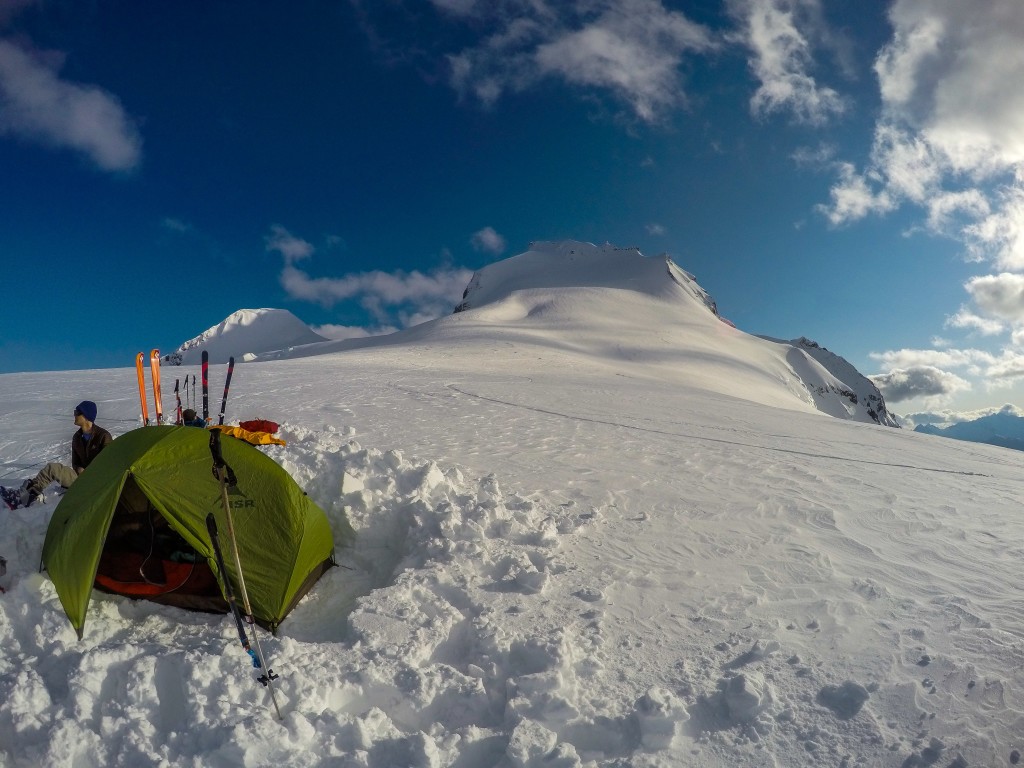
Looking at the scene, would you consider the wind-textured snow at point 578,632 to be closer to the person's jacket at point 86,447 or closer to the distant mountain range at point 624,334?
the person's jacket at point 86,447

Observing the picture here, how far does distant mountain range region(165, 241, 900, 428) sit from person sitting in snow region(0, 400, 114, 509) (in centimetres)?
2254

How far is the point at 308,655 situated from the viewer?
436 cm

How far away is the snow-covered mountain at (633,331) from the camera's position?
40.7m

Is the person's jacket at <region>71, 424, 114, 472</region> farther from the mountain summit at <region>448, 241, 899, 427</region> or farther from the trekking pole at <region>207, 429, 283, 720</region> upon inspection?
the mountain summit at <region>448, 241, 899, 427</region>

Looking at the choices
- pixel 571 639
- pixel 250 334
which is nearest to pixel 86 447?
pixel 571 639

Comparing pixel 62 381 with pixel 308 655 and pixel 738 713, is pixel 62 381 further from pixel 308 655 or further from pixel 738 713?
pixel 738 713

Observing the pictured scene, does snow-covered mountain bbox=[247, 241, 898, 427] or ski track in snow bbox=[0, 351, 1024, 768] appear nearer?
ski track in snow bbox=[0, 351, 1024, 768]

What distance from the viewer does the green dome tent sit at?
5004 millimetres

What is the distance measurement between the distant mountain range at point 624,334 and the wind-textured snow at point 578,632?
18.6 m

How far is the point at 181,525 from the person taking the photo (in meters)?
5.06

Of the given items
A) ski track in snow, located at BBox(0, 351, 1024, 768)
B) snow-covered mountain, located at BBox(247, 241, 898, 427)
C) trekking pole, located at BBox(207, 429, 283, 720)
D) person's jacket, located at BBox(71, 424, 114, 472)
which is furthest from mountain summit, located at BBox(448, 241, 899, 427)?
trekking pole, located at BBox(207, 429, 283, 720)

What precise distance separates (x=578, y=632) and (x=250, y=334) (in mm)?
143411

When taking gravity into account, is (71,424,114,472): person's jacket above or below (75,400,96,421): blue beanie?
below

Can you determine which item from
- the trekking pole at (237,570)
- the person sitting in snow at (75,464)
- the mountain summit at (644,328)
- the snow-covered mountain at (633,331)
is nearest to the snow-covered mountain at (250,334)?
the snow-covered mountain at (633,331)
